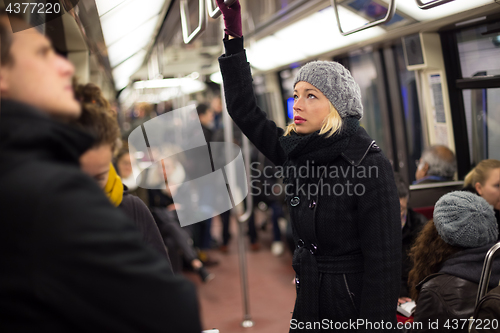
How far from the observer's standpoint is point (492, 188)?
224 cm

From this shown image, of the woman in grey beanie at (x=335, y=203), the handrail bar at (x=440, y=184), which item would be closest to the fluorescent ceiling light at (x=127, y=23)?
the woman in grey beanie at (x=335, y=203)

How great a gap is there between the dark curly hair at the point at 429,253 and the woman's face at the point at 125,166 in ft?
6.26

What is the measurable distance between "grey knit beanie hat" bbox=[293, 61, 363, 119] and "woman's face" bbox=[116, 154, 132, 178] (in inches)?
67.8

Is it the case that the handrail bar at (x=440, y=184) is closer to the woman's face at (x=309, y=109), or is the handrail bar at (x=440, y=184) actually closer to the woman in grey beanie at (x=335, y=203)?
the woman in grey beanie at (x=335, y=203)

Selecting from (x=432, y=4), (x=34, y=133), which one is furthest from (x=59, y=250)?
(x=432, y=4)

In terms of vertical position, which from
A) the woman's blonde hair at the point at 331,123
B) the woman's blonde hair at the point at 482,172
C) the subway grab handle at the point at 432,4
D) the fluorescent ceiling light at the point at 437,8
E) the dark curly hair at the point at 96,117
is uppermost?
the fluorescent ceiling light at the point at 437,8

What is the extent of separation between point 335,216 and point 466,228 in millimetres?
730

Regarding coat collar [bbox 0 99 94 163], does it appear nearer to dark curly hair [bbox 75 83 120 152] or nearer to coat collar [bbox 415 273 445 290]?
dark curly hair [bbox 75 83 120 152]

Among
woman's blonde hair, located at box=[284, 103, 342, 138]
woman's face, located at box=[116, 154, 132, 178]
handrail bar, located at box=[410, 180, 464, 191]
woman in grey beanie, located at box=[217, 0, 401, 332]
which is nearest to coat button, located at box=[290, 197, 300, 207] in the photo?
woman in grey beanie, located at box=[217, 0, 401, 332]

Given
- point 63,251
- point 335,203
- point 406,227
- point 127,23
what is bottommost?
point 406,227

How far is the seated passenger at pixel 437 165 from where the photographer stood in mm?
2658

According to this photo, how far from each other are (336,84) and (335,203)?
43 centimetres

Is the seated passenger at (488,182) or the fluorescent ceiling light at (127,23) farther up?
the fluorescent ceiling light at (127,23)

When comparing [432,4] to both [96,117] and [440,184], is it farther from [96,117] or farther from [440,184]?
[440,184]
